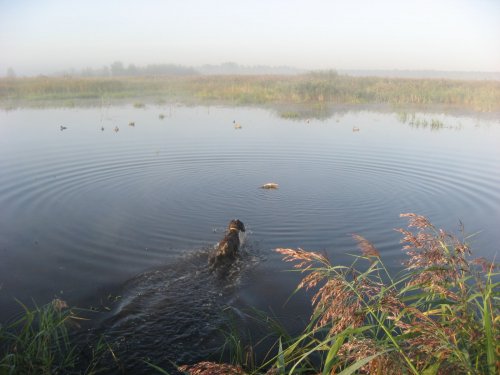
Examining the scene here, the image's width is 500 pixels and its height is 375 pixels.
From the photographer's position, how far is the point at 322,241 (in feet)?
28.0

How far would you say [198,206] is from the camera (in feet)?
34.1

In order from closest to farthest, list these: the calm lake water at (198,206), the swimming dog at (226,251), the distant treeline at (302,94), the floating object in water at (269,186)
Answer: the calm lake water at (198,206), the swimming dog at (226,251), the floating object in water at (269,186), the distant treeline at (302,94)

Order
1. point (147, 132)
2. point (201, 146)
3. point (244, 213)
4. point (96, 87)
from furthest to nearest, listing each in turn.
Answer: point (96, 87) < point (147, 132) < point (201, 146) < point (244, 213)

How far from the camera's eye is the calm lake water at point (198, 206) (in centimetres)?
650

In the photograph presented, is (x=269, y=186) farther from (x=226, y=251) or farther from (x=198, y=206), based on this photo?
(x=226, y=251)

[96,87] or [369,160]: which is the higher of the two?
[96,87]

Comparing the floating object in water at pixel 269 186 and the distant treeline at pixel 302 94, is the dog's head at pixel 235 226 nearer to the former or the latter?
the floating object in water at pixel 269 186

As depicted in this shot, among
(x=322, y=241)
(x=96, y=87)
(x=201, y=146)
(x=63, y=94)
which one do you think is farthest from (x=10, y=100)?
(x=322, y=241)

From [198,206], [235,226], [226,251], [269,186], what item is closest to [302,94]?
[269,186]

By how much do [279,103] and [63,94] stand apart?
18.6 metres

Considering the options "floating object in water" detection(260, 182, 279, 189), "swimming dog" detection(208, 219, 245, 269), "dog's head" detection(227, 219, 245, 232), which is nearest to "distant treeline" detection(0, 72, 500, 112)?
"floating object in water" detection(260, 182, 279, 189)

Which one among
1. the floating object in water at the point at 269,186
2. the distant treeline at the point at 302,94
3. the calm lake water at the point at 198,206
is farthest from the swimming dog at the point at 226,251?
the distant treeline at the point at 302,94

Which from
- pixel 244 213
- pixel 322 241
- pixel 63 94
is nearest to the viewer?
pixel 322 241

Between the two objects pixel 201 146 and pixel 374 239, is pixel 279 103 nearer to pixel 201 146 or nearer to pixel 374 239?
pixel 201 146
